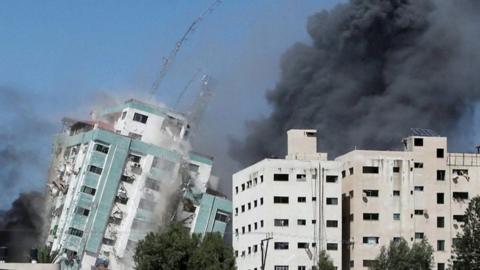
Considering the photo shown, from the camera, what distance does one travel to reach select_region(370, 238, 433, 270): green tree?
11719 centimetres

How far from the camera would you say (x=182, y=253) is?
109438 millimetres

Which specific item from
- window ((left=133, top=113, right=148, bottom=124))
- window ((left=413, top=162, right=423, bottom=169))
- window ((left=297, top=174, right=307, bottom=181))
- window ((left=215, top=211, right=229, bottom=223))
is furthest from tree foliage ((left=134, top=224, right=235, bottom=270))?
window ((left=215, top=211, right=229, bottom=223))

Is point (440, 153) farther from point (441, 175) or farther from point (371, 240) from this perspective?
point (371, 240)

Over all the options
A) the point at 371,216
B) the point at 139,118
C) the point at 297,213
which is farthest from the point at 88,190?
the point at 371,216

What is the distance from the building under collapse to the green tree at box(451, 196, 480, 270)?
39019 millimetres

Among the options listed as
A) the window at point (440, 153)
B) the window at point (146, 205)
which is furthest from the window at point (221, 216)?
the window at point (440, 153)

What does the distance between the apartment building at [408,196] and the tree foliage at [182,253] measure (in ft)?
67.5

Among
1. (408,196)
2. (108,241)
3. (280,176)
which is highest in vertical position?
(408,196)

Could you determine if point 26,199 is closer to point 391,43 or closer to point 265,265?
point 265,265

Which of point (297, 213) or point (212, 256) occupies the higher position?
point (297, 213)

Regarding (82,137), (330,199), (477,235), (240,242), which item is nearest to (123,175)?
(82,137)

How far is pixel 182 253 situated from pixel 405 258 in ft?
72.4

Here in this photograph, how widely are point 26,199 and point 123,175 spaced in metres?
22.1

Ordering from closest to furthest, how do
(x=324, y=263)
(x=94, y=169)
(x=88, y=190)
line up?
1. (x=324, y=263)
2. (x=94, y=169)
3. (x=88, y=190)
